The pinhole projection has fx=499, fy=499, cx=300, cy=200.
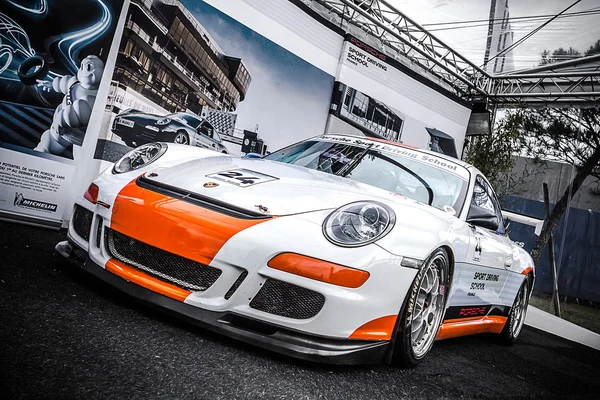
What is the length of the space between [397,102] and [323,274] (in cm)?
775

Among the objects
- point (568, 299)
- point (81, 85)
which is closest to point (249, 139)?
point (81, 85)

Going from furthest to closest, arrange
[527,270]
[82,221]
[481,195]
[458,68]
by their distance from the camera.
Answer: [458,68], [527,270], [481,195], [82,221]

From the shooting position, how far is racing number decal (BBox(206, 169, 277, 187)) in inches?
92.7

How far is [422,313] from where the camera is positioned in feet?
8.32

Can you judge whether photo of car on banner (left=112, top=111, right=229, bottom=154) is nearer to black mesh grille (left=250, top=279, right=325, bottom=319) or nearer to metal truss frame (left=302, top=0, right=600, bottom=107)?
metal truss frame (left=302, top=0, right=600, bottom=107)

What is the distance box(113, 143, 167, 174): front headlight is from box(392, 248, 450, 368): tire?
4.92ft

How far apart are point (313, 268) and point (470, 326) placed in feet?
6.09

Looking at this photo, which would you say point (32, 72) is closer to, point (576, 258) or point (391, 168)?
point (391, 168)

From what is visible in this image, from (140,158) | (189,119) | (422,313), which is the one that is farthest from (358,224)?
(189,119)

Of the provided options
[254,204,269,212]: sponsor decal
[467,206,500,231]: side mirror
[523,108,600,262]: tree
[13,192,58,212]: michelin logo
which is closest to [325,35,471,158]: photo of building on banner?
[523,108,600,262]: tree

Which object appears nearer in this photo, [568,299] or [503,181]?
[568,299]

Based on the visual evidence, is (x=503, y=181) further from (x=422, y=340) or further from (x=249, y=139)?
(x=422, y=340)

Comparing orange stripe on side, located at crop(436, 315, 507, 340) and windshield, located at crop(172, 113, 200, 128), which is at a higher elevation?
windshield, located at crop(172, 113, 200, 128)

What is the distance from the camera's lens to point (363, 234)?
2.10 m
